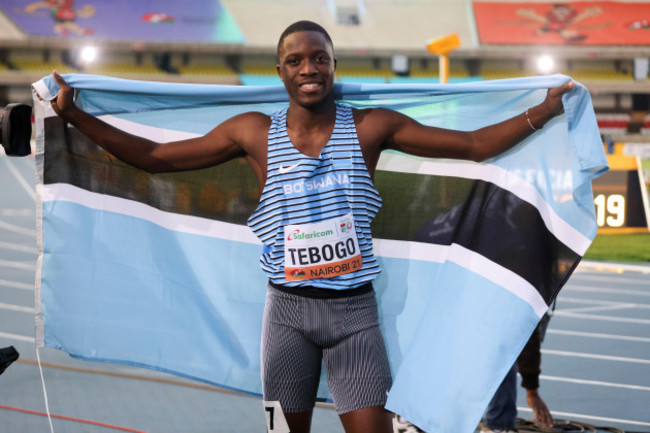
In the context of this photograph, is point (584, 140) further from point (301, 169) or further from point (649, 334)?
point (649, 334)

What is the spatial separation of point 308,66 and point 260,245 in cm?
121

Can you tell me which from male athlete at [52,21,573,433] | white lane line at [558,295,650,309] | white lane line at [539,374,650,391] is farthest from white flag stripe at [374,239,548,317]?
white lane line at [558,295,650,309]

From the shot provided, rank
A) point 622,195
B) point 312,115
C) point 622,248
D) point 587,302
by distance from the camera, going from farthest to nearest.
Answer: point 622,248, point 622,195, point 587,302, point 312,115

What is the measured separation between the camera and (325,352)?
10.0 feet

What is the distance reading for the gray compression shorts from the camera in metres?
2.98

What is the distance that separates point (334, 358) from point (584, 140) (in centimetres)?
126

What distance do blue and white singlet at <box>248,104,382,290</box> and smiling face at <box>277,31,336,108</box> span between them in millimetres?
150

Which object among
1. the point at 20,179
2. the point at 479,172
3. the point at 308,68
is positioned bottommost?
the point at 20,179

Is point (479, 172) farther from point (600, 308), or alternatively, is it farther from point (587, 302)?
point (587, 302)

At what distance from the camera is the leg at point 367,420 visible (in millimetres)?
2936

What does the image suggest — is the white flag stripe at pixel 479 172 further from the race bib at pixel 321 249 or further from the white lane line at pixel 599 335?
the white lane line at pixel 599 335

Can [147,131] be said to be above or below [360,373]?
above

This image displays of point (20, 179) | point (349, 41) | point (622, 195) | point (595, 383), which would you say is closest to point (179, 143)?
point (595, 383)

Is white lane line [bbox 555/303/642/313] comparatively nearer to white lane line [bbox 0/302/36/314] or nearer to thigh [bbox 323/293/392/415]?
white lane line [bbox 0/302/36/314]
